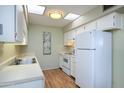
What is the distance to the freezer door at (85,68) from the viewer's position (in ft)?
8.09

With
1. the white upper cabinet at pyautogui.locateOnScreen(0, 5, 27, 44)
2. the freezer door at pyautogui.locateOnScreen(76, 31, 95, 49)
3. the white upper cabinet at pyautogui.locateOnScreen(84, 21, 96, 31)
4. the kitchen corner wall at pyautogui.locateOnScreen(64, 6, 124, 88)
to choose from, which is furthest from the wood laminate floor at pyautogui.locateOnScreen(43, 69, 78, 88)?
the white upper cabinet at pyautogui.locateOnScreen(0, 5, 27, 44)

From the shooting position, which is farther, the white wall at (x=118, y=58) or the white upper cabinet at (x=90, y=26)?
the white upper cabinet at (x=90, y=26)

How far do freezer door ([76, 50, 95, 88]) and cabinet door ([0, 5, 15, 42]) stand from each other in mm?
1884

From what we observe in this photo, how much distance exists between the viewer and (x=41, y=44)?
17.9 feet

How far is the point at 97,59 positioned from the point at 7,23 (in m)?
2.07

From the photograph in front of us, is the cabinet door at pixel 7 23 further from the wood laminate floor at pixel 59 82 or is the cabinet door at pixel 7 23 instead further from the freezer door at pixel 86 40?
the wood laminate floor at pixel 59 82

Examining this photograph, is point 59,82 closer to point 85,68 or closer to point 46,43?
point 85,68

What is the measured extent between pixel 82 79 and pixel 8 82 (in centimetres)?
209

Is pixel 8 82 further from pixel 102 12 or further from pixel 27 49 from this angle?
pixel 27 49

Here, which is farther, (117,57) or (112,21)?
(117,57)

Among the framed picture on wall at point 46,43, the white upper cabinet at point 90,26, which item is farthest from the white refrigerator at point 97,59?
the framed picture on wall at point 46,43

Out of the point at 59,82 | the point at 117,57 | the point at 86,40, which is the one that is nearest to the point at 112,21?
the point at 86,40

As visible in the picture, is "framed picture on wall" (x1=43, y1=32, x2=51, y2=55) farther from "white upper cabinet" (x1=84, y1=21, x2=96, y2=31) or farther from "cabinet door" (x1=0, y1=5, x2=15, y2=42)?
"cabinet door" (x1=0, y1=5, x2=15, y2=42)
